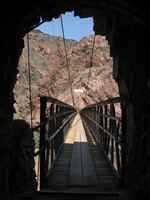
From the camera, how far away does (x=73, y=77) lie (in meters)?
40.9

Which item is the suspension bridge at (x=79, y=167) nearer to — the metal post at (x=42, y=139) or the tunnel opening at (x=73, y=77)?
the metal post at (x=42, y=139)

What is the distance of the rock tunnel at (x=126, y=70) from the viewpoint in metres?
1.95

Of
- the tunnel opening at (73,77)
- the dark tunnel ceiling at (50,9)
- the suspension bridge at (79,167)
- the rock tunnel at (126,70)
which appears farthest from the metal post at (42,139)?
the tunnel opening at (73,77)

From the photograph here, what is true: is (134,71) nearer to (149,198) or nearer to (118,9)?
(118,9)

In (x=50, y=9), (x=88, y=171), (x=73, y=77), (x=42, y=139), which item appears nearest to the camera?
(x=50, y=9)

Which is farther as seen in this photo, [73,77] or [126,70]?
[73,77]

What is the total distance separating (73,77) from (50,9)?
38.6 metres

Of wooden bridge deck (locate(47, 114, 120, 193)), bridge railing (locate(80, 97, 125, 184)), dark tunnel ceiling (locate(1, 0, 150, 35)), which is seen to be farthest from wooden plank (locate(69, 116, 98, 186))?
dark tunnel ceiling (locate(1, 0, 150, 35))

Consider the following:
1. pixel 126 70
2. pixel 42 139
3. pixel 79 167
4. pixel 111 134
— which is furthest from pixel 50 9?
pixel 79 167

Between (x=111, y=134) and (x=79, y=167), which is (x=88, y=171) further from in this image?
(x=111, y=134)

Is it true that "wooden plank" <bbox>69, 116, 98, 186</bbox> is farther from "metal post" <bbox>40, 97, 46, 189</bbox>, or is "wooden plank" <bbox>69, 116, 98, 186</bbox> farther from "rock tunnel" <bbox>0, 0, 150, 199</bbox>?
"rock tunnel" <bbox>0, 0, 150, 199</bbox>

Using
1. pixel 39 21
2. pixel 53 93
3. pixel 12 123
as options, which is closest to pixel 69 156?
pixel 12 123

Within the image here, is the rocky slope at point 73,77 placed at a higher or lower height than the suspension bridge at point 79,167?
higher

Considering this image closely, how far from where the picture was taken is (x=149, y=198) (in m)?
1.70
